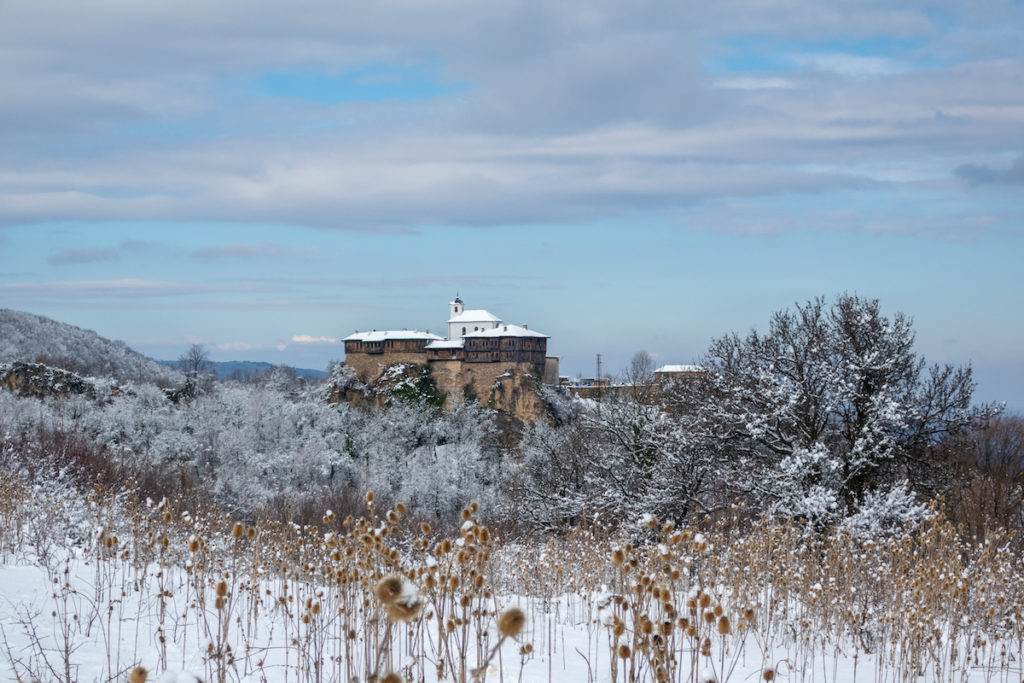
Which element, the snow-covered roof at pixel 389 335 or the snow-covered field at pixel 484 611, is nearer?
the snow-covered field at pixel 484 611

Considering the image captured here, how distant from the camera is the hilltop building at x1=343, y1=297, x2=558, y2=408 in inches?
2493

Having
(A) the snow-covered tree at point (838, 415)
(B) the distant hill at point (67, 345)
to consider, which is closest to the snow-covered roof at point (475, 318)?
(B) the distant hill at point (67, 345)

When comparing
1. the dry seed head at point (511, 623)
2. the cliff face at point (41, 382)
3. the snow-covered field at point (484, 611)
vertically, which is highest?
the cliff face at point (41, 382)

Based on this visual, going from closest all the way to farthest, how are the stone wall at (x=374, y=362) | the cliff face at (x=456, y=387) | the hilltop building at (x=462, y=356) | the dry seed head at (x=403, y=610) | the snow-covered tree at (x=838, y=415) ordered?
the dry seed head at (x=403, y=610)
the snow-covered tree at (x=838, y=415)
the cliff face at (x=456, y=387)
the hilltop building at (x=462, y=356)
the stone wall at (x=374, y=362)

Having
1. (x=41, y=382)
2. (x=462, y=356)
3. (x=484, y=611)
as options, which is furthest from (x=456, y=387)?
(x=484, y=611)

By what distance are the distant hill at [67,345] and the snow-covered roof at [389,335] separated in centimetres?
2129

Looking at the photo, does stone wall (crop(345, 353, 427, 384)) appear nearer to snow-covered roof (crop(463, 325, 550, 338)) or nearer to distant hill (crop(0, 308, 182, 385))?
snow-covered roof (crop(463, 325, 550, 338))

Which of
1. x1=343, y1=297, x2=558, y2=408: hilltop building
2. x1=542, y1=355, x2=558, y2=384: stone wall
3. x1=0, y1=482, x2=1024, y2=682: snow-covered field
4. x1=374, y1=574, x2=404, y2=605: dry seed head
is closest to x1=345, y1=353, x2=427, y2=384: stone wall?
x1=343, y1=297, x2=558, y2=408: hilltop building

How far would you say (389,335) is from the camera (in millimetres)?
68188

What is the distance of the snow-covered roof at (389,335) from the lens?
6744 centimetres

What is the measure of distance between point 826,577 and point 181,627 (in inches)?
193

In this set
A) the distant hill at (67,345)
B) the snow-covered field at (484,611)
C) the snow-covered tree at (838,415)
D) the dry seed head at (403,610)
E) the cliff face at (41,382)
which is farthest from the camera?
the distant hill at (67,345)

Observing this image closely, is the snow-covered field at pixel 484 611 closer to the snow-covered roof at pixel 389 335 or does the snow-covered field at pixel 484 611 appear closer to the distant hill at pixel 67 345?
the snow-covered roof at pixel 389 335

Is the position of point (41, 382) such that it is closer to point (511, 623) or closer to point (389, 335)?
point (389, 335)
